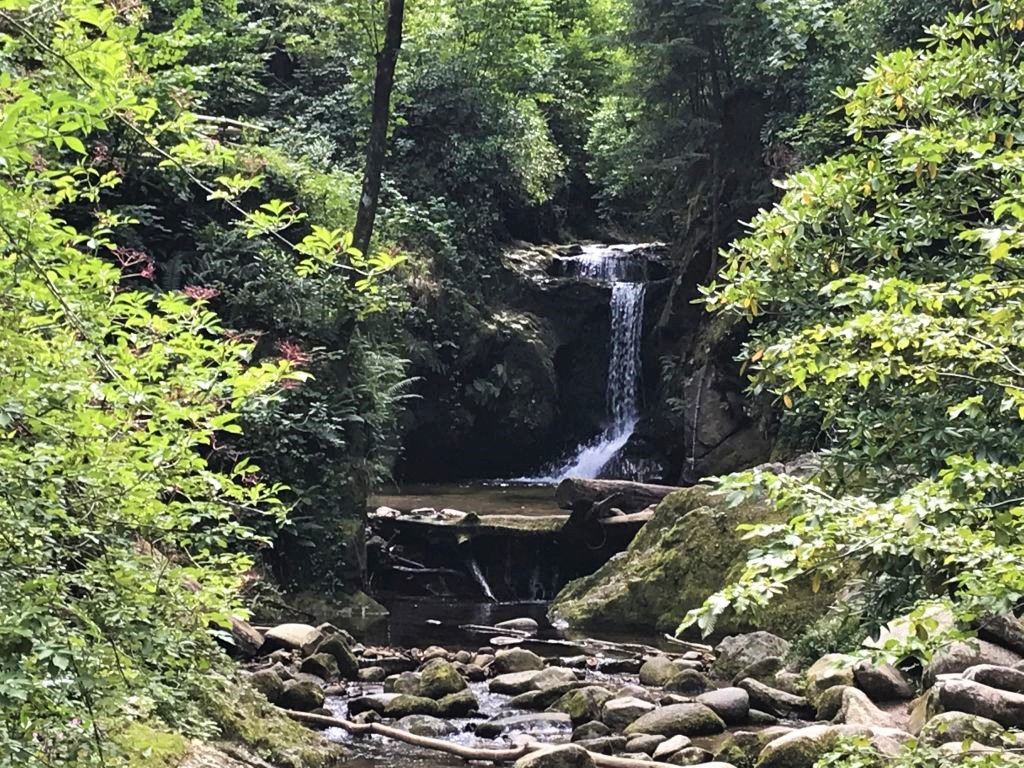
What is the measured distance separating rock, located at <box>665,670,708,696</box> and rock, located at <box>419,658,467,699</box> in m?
1.81

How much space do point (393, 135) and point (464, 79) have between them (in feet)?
6.29

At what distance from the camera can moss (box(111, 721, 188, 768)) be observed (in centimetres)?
428

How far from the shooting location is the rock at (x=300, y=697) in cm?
778

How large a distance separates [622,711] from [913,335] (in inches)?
210

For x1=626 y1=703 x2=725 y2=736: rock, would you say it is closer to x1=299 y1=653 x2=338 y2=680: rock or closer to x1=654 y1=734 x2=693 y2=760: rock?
x1=654 y1=734 x2=693 y2=760: rock

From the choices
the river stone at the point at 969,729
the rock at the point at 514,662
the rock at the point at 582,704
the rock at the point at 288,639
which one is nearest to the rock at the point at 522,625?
the rock at the point at 514,662

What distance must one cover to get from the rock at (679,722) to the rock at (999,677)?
1.78 metres

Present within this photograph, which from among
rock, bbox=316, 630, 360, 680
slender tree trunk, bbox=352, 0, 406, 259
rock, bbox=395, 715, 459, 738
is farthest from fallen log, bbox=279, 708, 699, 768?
slender tree trunk, bbox=352, 0, 406, 259

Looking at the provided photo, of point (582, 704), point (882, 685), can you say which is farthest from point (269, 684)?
point (882, 685)

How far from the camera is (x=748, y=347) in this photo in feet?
24.6

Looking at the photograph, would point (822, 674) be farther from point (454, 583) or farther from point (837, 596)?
point (454, 583)

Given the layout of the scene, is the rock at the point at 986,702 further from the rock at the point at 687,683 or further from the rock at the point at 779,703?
the rock at the point at 687,683

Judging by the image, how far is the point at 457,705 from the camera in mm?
7988

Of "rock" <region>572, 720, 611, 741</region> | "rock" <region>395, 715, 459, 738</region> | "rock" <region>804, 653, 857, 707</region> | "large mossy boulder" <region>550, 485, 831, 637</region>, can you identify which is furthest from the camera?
"large mossy boulder" <region>550, 485, 831, 637</region>
